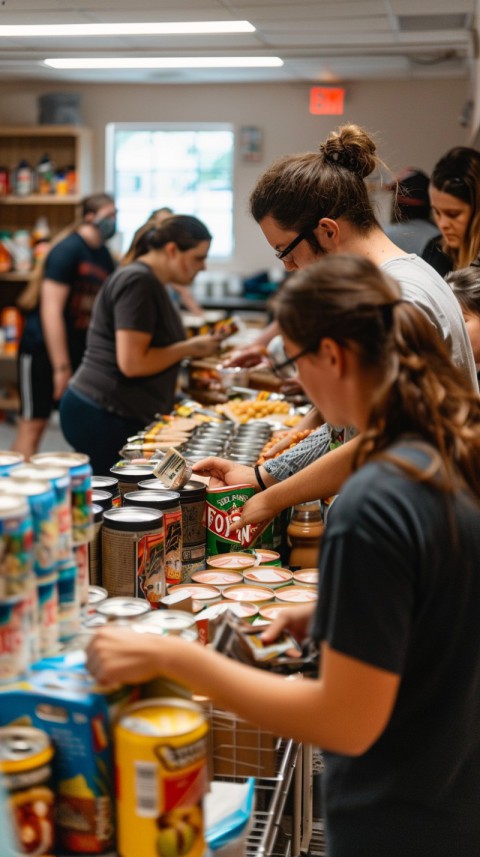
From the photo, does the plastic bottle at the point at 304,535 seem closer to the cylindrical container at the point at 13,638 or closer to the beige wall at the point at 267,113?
the cylindrical container at the point at 13,638

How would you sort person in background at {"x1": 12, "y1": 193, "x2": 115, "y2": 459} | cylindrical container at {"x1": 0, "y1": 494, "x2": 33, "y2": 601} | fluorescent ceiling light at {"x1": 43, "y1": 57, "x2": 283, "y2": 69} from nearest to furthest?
1. cylindrical container at {"x1": 0, "y1": 494, "x2": 33, "y2": 601}
2. person in background at {"x1": 12, "y1": 193, "x2": 115, "y2": 459}
3. fluorescent ceiling light at {"x1": 43, "y1": 57, "x2": 283, "y2": 69}

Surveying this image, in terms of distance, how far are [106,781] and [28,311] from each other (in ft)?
16.3

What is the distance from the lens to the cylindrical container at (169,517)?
6.41 feet

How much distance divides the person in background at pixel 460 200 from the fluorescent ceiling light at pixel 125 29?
236 centimetres

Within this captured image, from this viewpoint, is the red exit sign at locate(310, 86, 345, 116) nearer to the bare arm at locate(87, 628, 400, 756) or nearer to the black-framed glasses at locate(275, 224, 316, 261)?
the black-framed glasses at locate(275, 224, 316, 261)

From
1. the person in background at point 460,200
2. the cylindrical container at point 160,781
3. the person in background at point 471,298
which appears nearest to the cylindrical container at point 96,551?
the cylindrical container at point 160,781

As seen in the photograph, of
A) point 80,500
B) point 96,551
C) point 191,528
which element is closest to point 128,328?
point 191,528

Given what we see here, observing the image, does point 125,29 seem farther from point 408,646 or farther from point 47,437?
point 408,646

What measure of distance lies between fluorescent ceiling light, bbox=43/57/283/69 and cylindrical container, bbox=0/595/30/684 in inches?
241

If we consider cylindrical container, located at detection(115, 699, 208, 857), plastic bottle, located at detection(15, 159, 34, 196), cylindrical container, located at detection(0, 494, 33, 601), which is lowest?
cylindrical container, located at detection(115, 699, 208, 857)

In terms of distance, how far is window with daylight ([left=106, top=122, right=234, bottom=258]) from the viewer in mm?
8656

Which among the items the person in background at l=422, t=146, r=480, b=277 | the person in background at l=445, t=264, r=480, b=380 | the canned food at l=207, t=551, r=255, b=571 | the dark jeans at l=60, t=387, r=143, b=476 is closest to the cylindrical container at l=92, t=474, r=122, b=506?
the canned food at l=207, t=551, r=255, b=571

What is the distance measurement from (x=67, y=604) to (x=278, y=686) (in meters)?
0.41

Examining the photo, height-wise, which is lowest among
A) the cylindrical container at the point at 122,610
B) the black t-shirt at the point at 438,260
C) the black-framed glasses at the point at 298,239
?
the cylindrical container at the point at 122,610
